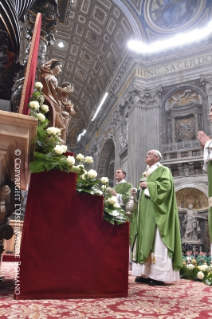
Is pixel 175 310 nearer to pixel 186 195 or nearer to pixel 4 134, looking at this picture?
pixel 4 134

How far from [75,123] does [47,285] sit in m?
22.4


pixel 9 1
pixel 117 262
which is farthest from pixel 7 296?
pixel 9 1

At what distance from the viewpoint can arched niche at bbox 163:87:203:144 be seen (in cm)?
1148

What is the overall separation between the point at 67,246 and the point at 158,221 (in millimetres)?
1532

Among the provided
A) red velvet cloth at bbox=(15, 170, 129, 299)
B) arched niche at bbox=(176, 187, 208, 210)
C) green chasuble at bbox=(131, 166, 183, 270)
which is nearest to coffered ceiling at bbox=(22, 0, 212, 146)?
arched niche at bbox=(176, 187, 208, 210)

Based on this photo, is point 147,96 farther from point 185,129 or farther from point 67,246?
point 67,246

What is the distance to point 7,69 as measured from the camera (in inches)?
80.0

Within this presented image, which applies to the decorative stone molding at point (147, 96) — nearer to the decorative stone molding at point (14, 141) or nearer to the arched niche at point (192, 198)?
the arched niche at point (192, 198)

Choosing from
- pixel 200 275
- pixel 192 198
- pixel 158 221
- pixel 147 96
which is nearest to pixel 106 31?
pixel 147 96

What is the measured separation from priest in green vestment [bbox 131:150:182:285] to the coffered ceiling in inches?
451

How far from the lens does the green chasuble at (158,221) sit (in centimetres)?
329

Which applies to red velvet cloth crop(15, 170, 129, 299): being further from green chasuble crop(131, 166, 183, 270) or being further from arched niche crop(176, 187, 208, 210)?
arched niche crop(176, 187, 208, 210)

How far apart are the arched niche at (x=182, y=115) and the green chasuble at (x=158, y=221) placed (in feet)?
27.3

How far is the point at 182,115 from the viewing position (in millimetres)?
11867
